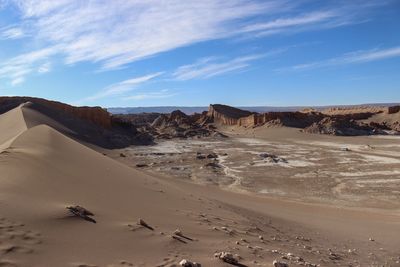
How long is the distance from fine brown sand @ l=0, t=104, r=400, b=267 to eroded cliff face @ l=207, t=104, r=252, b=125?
57.2m

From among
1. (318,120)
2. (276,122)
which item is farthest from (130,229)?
(318,120)

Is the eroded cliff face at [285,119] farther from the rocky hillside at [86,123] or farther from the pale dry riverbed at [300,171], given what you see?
the rocky hillside at [86,123]

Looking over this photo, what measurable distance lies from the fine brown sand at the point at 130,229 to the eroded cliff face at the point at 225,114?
188ft

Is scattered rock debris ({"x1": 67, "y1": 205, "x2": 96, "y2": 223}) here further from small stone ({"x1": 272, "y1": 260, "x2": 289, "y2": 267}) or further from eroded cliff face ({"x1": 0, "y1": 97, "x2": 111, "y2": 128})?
eroded cliff face ({"x1": 0, "y1": 97, "x2": 111, "y2": 128})

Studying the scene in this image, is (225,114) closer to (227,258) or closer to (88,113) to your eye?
(88,113)

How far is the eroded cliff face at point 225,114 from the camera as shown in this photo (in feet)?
228

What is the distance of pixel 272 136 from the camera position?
5375 centimetres

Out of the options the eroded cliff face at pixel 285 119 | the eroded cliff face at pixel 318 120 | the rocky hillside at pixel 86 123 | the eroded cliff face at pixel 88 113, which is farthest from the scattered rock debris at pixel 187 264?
the eroded cliff face at pixel 285 119

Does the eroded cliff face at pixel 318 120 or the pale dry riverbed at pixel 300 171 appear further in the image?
the eroded cliff face at pixel 318 120

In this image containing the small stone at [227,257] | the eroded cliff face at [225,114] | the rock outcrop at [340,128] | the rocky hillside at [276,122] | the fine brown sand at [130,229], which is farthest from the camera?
the eroded cliff face at [225,114]

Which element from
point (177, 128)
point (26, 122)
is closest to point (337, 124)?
point (177, 128)

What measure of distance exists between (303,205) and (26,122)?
17.4 metres

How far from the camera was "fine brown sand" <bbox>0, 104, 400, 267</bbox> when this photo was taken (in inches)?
193

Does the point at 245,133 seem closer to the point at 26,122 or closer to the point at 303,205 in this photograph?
the point at 26,122
